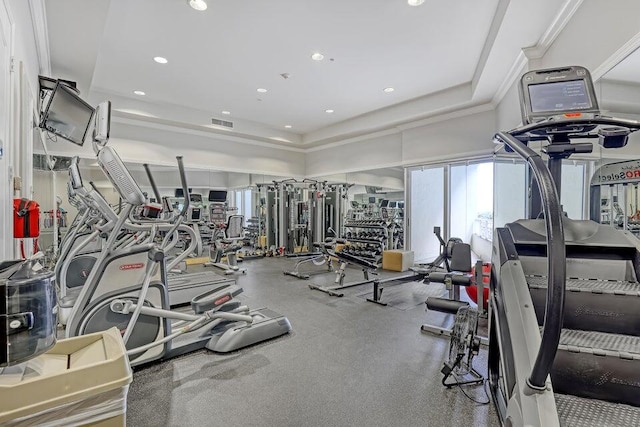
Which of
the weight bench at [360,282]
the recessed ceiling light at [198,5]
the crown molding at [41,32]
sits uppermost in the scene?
the recessed ceiling light at [198,5]

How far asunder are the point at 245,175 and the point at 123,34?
15.8ft

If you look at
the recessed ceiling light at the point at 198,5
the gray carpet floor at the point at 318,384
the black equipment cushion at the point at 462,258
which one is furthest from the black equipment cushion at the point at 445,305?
the recessed ceiling light at the point at 198,5

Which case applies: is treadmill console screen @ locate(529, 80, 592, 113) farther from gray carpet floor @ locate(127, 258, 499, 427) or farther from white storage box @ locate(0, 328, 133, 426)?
white storage box @ locate(0, 328, 133, 426)

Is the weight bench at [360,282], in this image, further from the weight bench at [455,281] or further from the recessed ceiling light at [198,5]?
the recessed ceiling light at [198,5]

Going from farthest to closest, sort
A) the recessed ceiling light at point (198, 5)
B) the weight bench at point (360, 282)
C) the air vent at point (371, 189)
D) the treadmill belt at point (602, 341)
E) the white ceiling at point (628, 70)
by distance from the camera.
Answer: the air vent at point (371, 189)
the weight bench at point (360, 282)
the recessed ceiling light at point (198, 5)
the white ceiling at point (628, 70)
the treadmill belt at point (602, 341)

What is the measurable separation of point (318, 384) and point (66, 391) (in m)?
1.76

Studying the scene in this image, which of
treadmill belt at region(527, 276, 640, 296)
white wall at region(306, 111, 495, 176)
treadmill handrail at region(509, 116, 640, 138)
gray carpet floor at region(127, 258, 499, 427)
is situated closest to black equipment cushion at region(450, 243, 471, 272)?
gray carpet floor at region(127, 258, 499, 427)

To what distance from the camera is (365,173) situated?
855 cm

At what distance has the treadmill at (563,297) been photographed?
1.04m

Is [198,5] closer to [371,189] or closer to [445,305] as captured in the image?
[445,305]

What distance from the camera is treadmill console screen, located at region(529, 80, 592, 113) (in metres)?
1.62

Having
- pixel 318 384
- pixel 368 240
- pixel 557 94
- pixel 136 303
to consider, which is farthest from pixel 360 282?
pixel 557 94

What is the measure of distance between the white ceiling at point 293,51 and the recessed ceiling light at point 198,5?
8 centimetres

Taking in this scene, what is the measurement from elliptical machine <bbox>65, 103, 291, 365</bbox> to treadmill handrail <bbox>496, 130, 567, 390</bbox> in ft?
7.63
